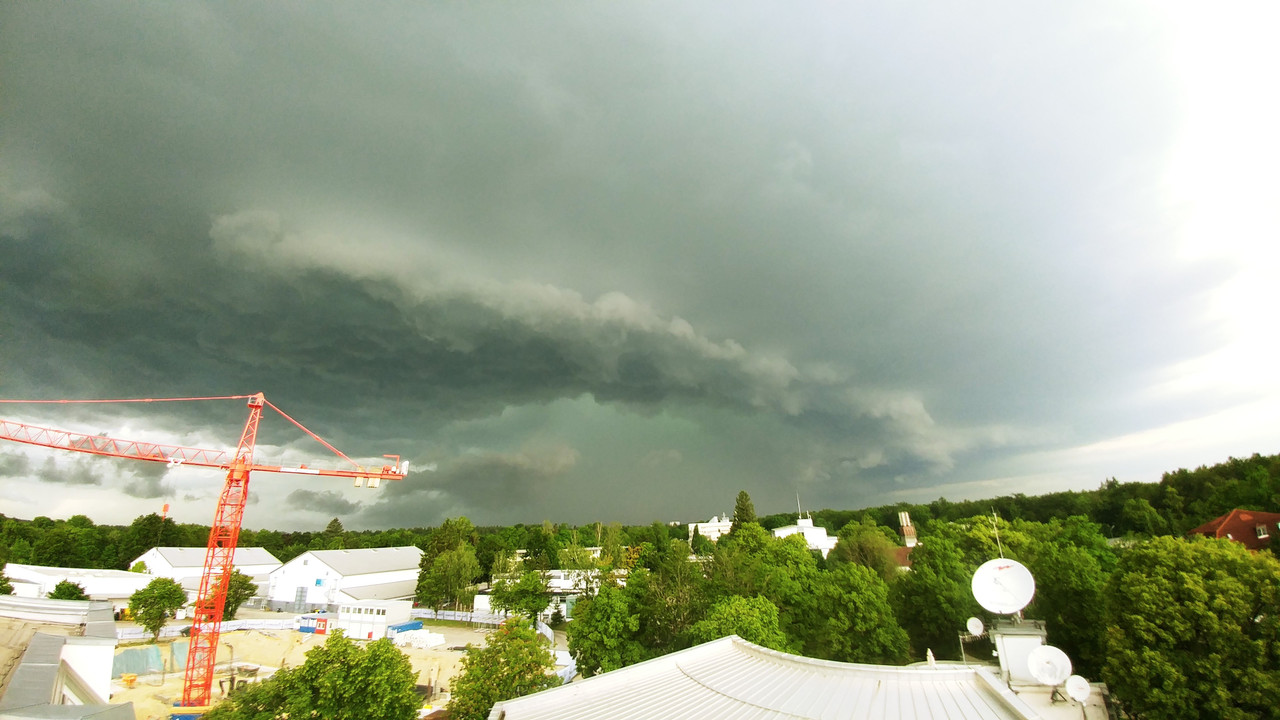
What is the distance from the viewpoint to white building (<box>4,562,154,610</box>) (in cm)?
6531

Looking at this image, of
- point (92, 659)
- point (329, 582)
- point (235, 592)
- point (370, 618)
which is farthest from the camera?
point (329, 582)

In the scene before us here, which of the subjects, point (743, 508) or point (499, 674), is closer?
point (499, 674)

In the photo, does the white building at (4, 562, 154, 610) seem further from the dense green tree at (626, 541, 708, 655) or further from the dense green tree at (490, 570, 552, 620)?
the dense green tree at (626, 541, 708, 655)

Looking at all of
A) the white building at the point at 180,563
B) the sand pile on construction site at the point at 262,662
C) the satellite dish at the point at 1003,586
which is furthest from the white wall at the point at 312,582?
the satellite dish at the point at 1003,586

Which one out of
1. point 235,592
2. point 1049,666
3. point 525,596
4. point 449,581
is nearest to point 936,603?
point 1049,666

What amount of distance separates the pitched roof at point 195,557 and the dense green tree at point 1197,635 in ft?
345

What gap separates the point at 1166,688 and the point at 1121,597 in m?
4.70

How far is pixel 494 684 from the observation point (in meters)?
23.1

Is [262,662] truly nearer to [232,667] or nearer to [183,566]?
[232,667]

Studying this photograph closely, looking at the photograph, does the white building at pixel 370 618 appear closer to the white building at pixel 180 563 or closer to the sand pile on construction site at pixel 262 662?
the sand pile on construction site at pixel 262 662

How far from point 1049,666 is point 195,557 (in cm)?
11317

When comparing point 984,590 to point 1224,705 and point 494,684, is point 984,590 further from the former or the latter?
point 494,684

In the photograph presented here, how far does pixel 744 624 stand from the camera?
2733cm

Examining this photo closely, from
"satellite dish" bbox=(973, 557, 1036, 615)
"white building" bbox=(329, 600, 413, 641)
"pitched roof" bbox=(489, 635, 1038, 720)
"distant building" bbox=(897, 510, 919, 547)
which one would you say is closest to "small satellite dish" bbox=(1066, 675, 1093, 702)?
"satellite dish" bbox=(973, 557, 1036, 615)
